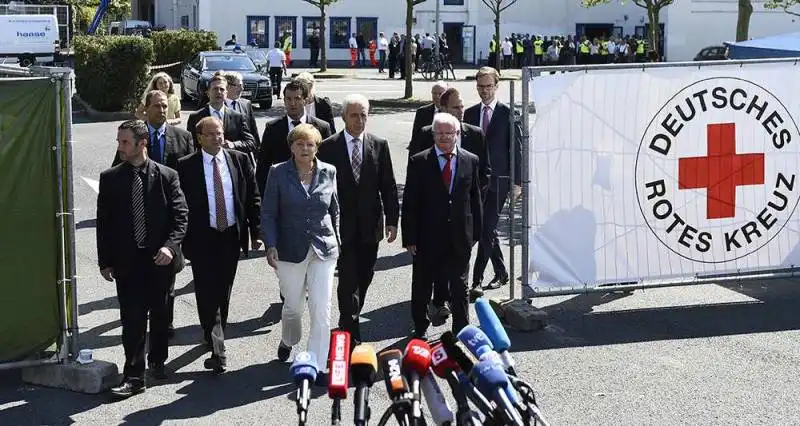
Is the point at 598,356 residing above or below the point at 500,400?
below

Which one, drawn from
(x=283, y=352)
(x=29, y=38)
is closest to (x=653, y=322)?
(x=283, y=352)

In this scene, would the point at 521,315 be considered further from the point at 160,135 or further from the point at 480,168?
the point at 160,135

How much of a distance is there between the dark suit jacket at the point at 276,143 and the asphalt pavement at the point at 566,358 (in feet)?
3.94

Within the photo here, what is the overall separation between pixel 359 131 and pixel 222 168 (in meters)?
1.11

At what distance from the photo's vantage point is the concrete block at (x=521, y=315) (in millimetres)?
9195

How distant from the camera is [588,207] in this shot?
941cm

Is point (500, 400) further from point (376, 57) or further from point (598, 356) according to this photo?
point (376, 57)

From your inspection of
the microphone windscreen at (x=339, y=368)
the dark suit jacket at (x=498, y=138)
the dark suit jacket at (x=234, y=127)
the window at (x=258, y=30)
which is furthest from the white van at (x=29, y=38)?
the microphone windscreen at (x=339, y=368)

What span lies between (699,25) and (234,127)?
51050mm

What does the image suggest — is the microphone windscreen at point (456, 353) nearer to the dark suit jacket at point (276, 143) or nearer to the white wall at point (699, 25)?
the dark suit jacket at point (276, 143)

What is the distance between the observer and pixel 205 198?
8211 mm

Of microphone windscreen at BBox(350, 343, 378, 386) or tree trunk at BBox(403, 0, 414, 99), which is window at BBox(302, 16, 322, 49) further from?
microphone windscreen at BBox(350, 343, 378, 386)

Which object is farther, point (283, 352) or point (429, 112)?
point (429, 112)

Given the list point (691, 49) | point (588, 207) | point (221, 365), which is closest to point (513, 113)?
point (588, 207)
